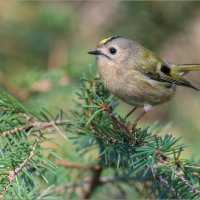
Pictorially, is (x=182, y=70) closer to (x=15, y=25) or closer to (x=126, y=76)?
(x=126, y=76)

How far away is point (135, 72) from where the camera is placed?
2635 mm

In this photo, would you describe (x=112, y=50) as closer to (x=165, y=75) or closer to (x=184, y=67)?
(x=165, y=75)

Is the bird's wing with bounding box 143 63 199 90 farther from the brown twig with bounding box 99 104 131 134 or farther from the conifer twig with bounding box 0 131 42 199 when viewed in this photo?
Answer: the conifer twig with bounding box 0 131 42 199

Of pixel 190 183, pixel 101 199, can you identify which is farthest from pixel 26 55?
pixel 190 183

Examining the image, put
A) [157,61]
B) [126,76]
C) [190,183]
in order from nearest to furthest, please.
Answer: [190,183]
[126,76]
[157,61]

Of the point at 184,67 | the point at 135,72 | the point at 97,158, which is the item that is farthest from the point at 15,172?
the point at 184,67

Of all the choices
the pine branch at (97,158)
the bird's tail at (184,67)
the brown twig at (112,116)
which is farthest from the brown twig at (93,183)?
the bird's tail at (184,67)

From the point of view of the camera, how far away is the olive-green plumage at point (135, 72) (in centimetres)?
249

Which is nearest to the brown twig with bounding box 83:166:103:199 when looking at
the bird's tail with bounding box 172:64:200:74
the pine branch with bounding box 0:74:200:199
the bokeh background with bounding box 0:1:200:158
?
the pine branch with bounding box 0:74:200:199

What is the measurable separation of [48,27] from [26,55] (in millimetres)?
307

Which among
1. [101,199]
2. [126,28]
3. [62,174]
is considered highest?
[126,28]

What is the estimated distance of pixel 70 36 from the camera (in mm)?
3568

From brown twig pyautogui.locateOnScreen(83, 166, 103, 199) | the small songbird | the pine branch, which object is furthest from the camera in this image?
the small songbird

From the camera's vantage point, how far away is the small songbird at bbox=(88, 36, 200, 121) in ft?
8.16
